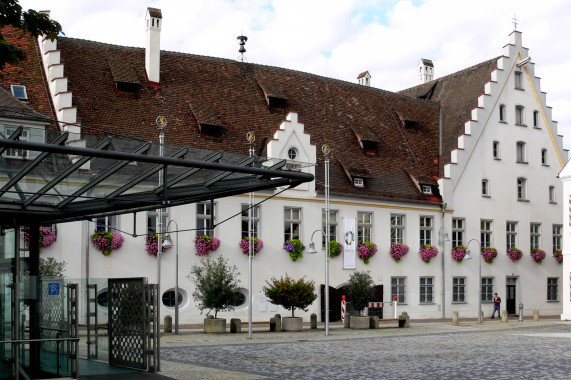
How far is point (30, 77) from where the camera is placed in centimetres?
3603

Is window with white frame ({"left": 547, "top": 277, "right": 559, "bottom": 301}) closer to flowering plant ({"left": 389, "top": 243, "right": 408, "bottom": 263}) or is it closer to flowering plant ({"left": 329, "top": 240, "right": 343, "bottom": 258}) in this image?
flowering plant ({"left": 389, "top": 243, "right": 408, "bottom": 263})

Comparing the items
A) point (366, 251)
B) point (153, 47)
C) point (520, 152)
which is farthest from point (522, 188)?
point (153, 47)

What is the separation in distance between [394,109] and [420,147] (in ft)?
11.1

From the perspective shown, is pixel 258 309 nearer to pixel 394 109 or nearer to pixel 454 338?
pixel 454 338

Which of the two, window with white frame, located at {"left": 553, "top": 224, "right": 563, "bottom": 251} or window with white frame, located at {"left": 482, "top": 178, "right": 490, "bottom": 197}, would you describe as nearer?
window with white frame, located at {"left": 482, "top": 178, "right": 490, "bottom": 197}

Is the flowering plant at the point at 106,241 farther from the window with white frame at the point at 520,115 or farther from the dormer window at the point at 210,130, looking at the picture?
the window with white frame at the point at 520,115

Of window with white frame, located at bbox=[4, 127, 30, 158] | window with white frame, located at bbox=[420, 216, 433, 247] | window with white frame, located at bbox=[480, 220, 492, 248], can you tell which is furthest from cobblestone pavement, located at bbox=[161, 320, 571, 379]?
window with white frame, located at bbox=[480, 220, 492, 248]

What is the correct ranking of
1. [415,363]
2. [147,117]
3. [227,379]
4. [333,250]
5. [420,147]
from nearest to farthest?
[227,379] → [415,363] → [147,117] → [333,250] → [420,147]

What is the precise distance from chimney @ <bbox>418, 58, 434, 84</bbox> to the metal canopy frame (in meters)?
44.3

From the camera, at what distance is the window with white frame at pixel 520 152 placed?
161ft

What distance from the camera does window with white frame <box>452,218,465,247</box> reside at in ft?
151

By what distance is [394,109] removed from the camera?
49.9 meters

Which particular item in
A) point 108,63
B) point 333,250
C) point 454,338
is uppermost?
point 108,63

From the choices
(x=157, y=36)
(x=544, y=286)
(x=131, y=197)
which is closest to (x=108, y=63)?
(x=157, y=36)
